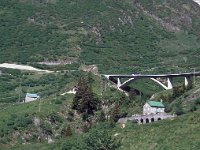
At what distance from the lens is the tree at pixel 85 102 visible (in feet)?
313

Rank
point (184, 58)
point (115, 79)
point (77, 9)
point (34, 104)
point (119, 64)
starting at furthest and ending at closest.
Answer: point (77, 9) < point (184, 58) < point (119, 64) < point (115, 79) < point (34, 104)

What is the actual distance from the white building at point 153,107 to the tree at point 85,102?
18.1ft

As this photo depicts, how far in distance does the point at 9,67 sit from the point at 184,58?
42968mm

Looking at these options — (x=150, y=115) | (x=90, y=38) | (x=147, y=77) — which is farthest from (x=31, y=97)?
(x=90, y=38)

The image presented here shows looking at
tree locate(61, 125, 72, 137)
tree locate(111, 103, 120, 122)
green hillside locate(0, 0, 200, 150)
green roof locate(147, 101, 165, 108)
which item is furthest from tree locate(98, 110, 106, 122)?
green roof locate(147, 101, 165, 108)

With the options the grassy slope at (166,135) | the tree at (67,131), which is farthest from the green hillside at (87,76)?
the tree at (67,131)

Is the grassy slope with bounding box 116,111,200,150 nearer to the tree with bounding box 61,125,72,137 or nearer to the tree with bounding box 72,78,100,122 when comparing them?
the tree with bounding box 61,125,72,137

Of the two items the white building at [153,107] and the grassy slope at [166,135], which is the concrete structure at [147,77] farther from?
the grassy slope at [166,135]

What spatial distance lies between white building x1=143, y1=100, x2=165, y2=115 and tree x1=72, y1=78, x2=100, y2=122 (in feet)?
18.1

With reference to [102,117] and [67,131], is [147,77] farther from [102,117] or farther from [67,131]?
[67,131]

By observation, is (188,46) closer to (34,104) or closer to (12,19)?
(12,19)

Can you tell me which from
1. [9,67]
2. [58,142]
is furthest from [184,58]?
[58,142]

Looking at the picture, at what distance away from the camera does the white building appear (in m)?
94.5

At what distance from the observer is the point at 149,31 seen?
19350cm
